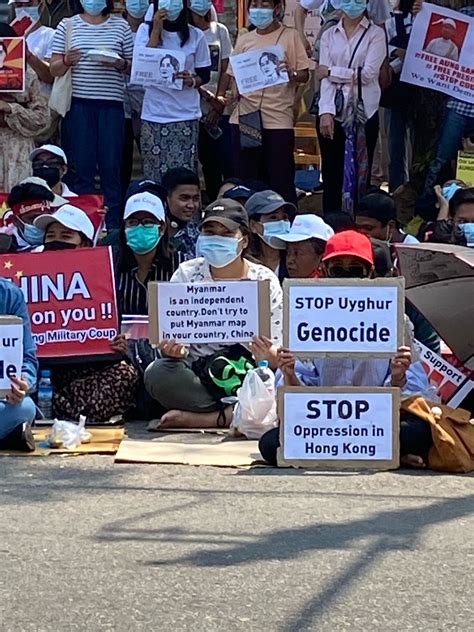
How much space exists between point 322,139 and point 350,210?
1.94ft

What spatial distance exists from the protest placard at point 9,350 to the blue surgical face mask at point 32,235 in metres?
2.23

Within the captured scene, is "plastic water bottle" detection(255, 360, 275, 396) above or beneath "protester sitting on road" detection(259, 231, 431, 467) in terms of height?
beneath

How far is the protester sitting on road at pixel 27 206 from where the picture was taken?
1016cm

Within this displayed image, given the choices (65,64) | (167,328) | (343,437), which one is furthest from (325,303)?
(65,64)

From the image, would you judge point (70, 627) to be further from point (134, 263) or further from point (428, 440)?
point (134, 263)

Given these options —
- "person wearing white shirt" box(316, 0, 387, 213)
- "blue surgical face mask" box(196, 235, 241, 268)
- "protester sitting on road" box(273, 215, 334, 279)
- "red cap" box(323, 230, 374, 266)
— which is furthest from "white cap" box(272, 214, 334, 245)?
"person wearing white shirt" box(316, 0, 387, 213)

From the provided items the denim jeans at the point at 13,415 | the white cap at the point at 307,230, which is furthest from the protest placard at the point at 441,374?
the denim jeans at the point at 13,415

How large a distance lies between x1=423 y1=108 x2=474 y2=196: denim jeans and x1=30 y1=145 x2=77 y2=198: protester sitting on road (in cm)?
270

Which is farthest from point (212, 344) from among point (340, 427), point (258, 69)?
point (258, 69)

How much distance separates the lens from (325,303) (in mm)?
7508

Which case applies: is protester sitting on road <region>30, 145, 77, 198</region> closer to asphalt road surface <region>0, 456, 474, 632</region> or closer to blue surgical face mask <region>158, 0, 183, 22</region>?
blue surgical face mask <region>158, 0, 183, 22</region>

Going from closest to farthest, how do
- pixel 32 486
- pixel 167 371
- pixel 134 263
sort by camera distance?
pixel 32 486, pixel 167 371, pixel 134 263

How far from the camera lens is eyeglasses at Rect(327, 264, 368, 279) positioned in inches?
307

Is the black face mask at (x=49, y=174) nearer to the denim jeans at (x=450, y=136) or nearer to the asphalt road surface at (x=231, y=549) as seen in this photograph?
the denim jeans at (x=450, y=136)
